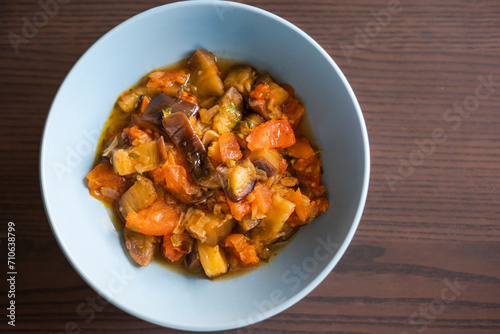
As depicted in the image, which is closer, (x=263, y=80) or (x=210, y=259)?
(x=210, y=259)

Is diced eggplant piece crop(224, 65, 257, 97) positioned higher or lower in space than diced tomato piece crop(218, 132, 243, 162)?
higher

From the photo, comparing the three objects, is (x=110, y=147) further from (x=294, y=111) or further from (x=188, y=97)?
(x=294, y=111)

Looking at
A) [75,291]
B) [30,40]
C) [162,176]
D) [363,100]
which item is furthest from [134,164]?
[363,100]

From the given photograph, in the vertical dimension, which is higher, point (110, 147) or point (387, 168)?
A: point (110, 147)

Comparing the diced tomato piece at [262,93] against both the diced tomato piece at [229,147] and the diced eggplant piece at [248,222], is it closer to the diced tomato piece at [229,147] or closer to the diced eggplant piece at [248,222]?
the diced tomato piece at [229,147]

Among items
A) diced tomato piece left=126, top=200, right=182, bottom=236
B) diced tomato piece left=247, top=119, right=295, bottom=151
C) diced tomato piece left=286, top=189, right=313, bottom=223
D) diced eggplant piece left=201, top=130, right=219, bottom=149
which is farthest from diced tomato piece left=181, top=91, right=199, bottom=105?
diced tomato piece left=286, top=189, right=313, bottom=223

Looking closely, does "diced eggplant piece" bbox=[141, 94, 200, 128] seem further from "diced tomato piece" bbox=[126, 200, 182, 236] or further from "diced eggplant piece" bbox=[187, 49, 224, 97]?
"diced tomato piece" bbox=[126, 200, 182, 236]

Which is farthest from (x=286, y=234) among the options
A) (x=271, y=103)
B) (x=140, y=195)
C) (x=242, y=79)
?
(x=242, y=79)
